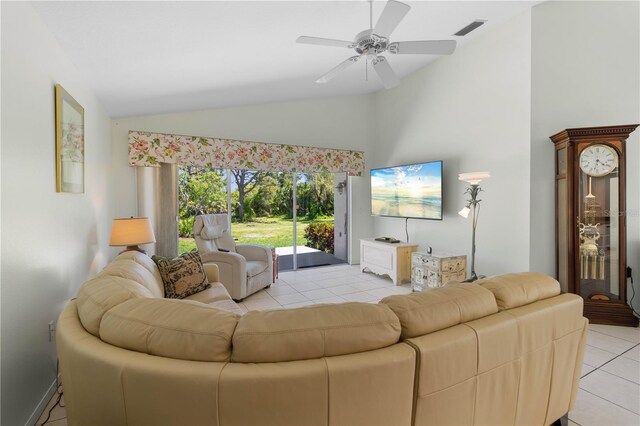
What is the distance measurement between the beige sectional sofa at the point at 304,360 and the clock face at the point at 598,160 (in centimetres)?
243

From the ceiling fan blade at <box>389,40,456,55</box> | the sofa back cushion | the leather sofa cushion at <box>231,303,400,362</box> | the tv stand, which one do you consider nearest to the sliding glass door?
the tv stand

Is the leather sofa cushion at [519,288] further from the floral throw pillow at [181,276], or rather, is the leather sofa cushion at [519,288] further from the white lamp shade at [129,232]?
the white lamp shade at [129,232]

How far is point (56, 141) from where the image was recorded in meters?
2.04

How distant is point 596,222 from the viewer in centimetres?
311

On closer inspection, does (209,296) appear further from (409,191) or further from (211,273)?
(409,191)

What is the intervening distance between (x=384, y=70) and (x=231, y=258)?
2546 mm

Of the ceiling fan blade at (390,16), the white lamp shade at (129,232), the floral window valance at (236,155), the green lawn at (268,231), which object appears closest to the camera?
the ceiling fan blade at (390,16)

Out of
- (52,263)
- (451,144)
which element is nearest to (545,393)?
(52,263)

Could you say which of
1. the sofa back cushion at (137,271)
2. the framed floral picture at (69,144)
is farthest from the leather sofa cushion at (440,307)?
the framed floral picture at (69,144)

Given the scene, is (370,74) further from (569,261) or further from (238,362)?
(238,362)

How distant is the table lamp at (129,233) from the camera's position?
9.71 feet

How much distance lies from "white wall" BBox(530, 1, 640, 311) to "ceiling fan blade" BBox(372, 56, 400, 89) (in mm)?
1682

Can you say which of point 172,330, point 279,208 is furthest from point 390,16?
point 279,208

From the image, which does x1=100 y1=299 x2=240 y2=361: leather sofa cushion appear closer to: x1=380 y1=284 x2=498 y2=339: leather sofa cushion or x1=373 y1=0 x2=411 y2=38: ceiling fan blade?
x1=380 y1=284 x2=498 y2=339: leather sofa cushion
